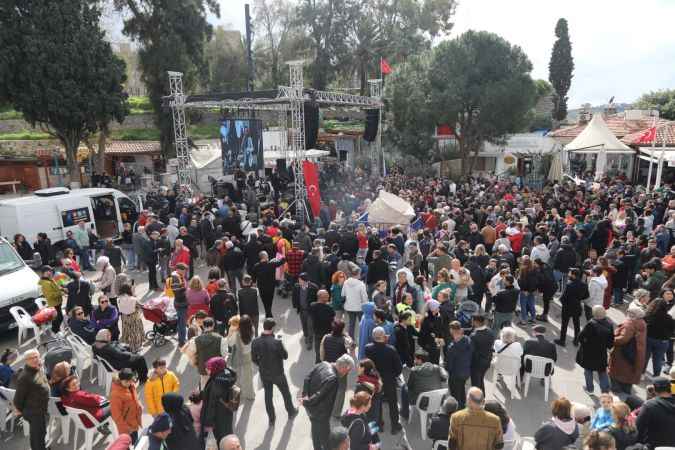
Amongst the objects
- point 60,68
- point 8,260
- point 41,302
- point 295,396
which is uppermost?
point 60,68

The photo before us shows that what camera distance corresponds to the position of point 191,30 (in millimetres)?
24500

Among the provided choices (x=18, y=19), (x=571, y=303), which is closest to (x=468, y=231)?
(x=571, y=303)

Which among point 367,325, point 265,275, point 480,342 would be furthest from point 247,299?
point 480,342

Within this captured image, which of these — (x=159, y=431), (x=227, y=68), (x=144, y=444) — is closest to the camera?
(x=159, y=431)

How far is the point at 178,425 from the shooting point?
155 inches

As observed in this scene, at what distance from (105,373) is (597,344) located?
599cm

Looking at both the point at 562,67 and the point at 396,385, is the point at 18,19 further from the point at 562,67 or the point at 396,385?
the point at 562,67

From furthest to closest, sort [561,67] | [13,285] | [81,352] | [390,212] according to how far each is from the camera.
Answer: [561,67]
[390,212]
[13,285]
[81,352]

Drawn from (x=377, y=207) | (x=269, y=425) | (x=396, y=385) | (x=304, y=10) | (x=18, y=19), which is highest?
(x=304, y=10)

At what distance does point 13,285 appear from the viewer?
7.77m

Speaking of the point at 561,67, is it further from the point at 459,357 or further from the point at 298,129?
the point at 459,357

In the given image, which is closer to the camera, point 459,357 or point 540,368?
point 459,357

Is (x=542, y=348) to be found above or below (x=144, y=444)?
below

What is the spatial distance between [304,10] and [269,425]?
36.2 metres
